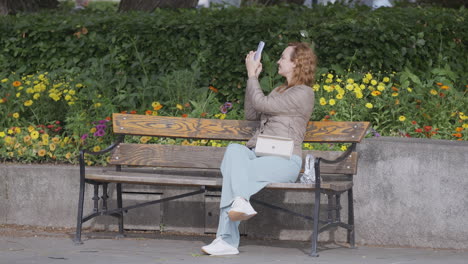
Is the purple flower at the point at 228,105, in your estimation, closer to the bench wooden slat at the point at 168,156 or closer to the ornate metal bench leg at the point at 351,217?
the bench wooden slat at the point at 168,156

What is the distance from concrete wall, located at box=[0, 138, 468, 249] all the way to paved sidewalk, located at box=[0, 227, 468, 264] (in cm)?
13

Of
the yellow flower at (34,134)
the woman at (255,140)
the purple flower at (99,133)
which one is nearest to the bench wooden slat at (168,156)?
the woman at (255,140)

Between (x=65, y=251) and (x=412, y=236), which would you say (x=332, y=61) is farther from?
(x=65, y=251)

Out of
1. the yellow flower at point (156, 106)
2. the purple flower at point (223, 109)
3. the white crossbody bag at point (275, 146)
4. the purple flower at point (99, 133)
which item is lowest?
the purple flower at point (99, 133)

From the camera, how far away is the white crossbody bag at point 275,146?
19.4 feet

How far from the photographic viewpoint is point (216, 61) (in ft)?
26.7

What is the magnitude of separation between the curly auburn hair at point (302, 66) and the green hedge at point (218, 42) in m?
1.56

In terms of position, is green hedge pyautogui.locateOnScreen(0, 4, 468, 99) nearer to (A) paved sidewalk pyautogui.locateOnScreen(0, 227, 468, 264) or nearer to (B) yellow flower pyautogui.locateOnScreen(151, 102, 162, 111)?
(B) yellow flower pyautogui.locateOnScreen(151, 102, 162, 111)

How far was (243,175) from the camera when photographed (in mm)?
5742

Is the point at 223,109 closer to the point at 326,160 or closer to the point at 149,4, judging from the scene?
the point at 326,160

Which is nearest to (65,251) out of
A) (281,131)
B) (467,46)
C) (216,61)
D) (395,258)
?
(281,131)

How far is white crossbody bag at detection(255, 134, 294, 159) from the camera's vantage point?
5.91m

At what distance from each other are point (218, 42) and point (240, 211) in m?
2.90

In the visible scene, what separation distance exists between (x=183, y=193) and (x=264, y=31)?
199cm
